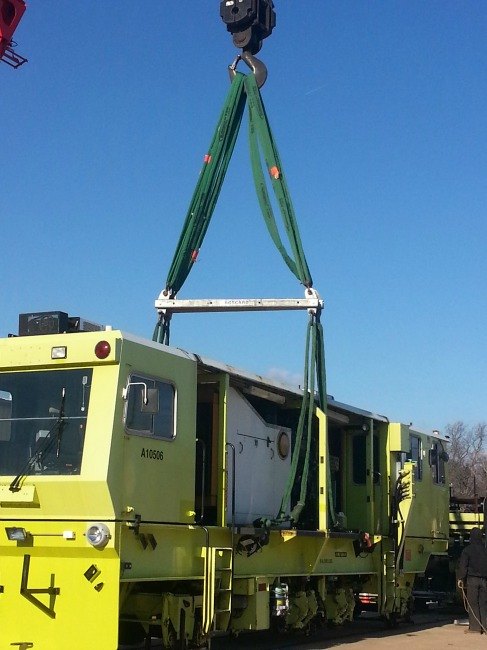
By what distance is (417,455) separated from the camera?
55.4 ft

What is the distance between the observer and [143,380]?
9.61 meters

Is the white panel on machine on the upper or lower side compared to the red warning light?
lower

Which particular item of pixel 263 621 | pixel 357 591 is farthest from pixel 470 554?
pixel 263 621

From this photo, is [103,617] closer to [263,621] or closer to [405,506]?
[263,621]

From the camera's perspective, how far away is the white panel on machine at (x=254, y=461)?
11820 mm

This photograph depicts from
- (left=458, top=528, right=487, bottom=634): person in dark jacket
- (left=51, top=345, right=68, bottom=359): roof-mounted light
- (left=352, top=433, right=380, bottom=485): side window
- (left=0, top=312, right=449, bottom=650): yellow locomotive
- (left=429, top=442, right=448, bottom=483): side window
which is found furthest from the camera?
(left=429, top=442, right=448, bottom=483): side window

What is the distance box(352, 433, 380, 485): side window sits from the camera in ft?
51.6

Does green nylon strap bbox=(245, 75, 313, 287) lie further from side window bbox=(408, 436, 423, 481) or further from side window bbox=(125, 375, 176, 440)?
side window bbox=(408, 436, 423, 481)

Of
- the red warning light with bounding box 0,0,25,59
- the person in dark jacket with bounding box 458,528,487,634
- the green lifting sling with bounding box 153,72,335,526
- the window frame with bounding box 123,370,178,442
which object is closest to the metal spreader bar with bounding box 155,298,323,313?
the green lifting sling with bounding box 153,72,335,526

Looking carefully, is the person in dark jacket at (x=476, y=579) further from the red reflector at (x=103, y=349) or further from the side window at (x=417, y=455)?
the red reflector at (x=103, y=349)

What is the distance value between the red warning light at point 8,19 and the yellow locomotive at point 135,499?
32.4 ft

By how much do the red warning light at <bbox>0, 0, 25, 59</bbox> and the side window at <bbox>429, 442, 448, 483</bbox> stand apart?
38.2 feet

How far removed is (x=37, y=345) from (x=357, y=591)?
785cm

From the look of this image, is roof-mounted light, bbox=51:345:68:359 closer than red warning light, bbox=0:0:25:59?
Yes
